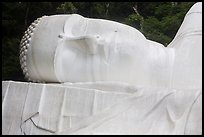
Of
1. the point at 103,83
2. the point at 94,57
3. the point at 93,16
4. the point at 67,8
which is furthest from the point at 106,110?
the point at 93,16

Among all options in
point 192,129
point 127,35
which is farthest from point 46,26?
point 192,129

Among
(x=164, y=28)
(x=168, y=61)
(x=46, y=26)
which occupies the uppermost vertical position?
(x=46, y=26)

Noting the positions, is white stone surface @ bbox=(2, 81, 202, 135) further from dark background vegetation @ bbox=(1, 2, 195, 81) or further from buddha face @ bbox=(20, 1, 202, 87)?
dark background vegetation @ bbox=(1, 2, 195, 81)

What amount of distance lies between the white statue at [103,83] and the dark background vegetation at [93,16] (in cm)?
380

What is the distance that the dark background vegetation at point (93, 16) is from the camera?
685 centimetres

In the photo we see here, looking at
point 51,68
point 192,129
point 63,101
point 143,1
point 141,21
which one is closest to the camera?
point 192,129

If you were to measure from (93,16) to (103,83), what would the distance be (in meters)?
5.00

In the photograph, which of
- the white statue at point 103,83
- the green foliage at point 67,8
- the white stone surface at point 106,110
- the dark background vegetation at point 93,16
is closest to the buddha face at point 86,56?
the white statue at point 103,83

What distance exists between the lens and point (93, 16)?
24.9ft

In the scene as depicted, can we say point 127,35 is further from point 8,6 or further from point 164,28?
point 8,6

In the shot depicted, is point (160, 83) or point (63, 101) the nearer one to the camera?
point (63, 101)

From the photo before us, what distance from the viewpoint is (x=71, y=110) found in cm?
259

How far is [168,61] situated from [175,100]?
0.42 metres

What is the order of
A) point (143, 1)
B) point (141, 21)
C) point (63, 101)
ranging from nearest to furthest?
1. point (63, 101)
2. point (141, 21)
3. point (143, 1)
